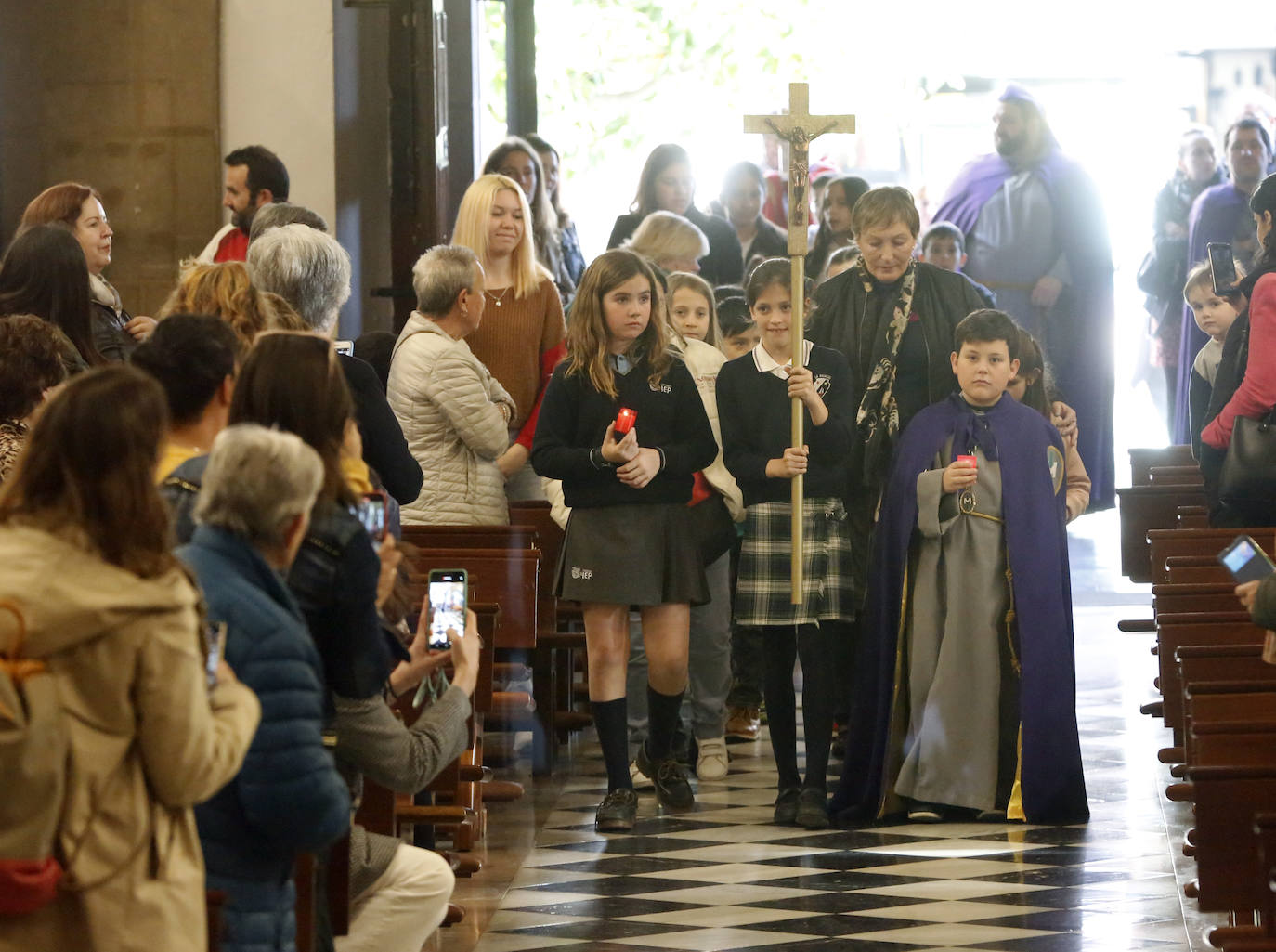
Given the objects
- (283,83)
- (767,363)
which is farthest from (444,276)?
(283,83)

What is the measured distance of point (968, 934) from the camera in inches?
207

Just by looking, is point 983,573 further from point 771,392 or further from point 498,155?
point 498,155

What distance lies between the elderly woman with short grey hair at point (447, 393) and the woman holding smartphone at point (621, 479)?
1.53ft

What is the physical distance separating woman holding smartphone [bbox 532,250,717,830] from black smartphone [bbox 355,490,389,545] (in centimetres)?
250

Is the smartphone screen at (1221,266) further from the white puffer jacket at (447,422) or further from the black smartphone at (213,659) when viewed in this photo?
the black smartphone at (213,659)

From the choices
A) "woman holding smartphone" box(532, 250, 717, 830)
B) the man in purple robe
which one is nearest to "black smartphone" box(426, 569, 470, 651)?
"woman holding smartphone" box(532, 250, 717, 830)

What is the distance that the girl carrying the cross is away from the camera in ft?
22.1

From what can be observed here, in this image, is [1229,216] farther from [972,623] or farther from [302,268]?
[302,268]

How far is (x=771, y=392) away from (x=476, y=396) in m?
1.01

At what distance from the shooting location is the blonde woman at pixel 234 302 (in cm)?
499

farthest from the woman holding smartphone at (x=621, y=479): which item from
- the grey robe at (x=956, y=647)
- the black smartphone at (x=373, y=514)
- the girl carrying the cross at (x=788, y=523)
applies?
the black smartphone at (x=373, y=514)

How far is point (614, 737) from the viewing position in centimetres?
666

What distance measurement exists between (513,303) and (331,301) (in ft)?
8.09

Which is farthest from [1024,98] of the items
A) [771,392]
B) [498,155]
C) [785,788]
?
[785,788]
